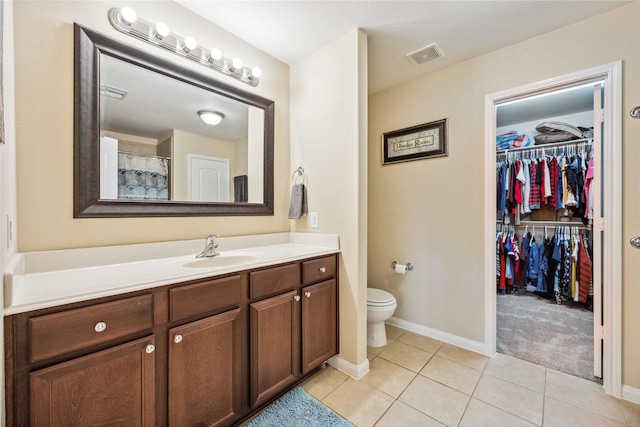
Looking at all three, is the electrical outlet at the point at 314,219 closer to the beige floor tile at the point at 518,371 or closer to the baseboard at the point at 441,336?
the baseboard at the point at 441,336

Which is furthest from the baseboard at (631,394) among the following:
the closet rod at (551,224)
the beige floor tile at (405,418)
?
the closet rod at (551,224)

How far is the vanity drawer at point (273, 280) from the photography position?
138 centimetres

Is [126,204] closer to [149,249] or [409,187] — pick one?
[149,249]

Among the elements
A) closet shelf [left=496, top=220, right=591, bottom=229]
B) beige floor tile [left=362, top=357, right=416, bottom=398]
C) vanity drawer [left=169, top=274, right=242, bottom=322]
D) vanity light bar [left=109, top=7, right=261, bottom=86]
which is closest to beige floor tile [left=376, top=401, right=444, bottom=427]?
beige floor tile [left=362, top=357, right=416, bottom=398]

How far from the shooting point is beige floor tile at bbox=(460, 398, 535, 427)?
1.38 meters

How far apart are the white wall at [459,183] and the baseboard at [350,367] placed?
2.82 feet

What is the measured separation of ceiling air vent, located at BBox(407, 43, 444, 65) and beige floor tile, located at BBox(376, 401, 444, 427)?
245 cm

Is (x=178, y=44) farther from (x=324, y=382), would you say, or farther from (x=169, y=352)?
(x=324, y=382)

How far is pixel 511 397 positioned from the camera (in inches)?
62.4

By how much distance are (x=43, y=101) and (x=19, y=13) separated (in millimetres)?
375

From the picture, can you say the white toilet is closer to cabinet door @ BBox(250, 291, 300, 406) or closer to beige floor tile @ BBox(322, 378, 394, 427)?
beige floor tile @ BBox(322, 378, 394, 427)

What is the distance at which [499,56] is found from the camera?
2.00 m

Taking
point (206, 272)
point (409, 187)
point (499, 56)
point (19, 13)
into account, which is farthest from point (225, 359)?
point (499, 56)

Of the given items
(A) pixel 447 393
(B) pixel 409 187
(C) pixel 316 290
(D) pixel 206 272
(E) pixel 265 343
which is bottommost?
(A) pixel 447 393
